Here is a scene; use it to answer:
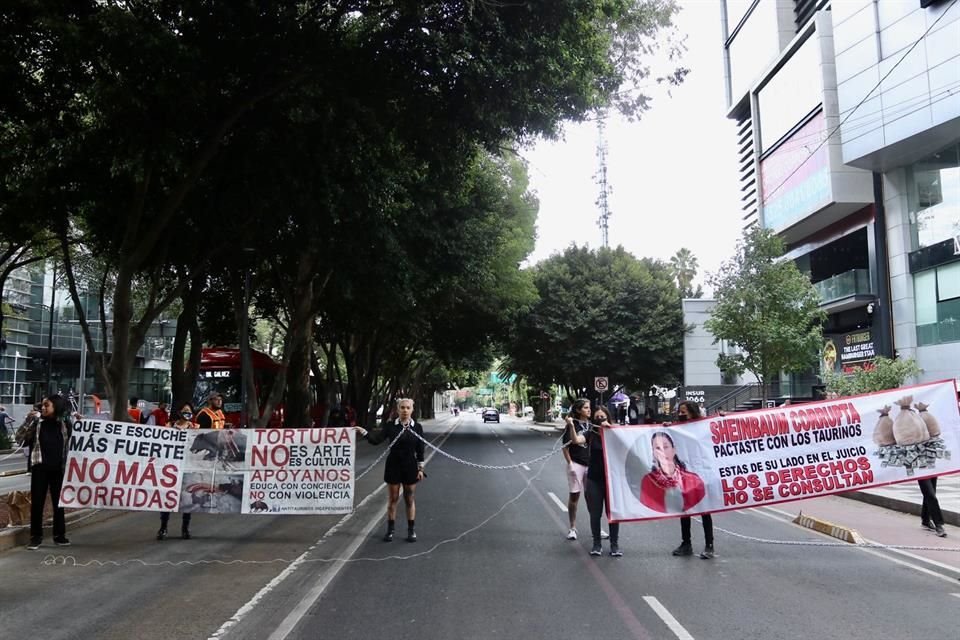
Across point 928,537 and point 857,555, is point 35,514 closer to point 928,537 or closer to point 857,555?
point 857,555

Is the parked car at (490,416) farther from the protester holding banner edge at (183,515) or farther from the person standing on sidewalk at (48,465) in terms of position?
the person standing on sidewalk at (48,465)

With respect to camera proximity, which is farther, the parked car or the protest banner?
the parked car

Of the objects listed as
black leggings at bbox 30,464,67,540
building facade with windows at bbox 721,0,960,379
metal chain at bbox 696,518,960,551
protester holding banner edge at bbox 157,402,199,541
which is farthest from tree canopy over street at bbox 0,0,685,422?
building facade with windows at bbox 721,0,960,379

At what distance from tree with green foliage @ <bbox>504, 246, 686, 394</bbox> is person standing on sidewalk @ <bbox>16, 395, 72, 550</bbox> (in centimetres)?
3261

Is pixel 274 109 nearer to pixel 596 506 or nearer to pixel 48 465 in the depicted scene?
pixel 48 465

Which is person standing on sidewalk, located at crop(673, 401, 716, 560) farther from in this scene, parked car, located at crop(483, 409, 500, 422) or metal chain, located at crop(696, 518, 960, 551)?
parked car, located at crop(483, 409, 500, 422)

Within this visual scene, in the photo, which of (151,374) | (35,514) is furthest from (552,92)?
(151,374)

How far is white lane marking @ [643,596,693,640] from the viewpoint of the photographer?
5723 mm

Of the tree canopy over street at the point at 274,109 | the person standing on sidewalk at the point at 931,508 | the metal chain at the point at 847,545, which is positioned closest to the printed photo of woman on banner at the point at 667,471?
the metal chain at the point at 847,545

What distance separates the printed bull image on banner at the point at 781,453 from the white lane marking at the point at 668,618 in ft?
7.32

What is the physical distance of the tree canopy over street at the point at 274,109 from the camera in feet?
33.2

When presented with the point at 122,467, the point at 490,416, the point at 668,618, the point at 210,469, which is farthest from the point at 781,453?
the point at 490,416

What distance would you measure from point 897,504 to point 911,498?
1.82 feet

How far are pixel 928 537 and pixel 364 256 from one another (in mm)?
12083
